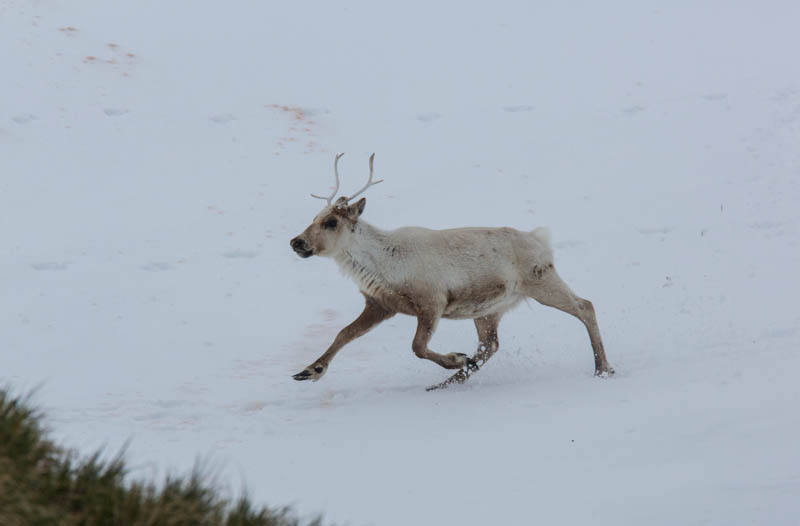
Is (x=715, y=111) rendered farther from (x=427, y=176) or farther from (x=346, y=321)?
(x=346, y=321)

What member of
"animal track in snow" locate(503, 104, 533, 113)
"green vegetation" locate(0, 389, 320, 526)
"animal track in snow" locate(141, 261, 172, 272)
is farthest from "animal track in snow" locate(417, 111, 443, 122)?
"green vegetation" locate(0, 389, 320, 526)

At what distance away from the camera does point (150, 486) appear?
4.54 meters

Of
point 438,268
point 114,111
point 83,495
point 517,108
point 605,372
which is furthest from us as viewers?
point 517,108

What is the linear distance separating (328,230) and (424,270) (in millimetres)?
820

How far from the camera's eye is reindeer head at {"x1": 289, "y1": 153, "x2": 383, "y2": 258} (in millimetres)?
8969

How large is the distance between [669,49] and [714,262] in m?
5.97

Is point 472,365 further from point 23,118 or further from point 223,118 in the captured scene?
point 23,118

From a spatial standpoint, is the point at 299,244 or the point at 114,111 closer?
the point at 299,244

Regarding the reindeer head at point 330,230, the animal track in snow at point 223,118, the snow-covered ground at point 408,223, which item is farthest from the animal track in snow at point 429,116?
the reindeer head at point 330,230

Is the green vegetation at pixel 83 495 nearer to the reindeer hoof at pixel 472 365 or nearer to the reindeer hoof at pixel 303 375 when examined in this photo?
the reindeer hoof at pixel 303 375

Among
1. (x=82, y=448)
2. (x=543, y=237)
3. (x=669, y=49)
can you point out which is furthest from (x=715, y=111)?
(x=82, y=448)

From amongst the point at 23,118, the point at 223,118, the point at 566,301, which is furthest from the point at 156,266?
the point at 566,301

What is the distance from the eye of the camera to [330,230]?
909cm

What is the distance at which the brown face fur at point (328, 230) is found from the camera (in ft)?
29.4
